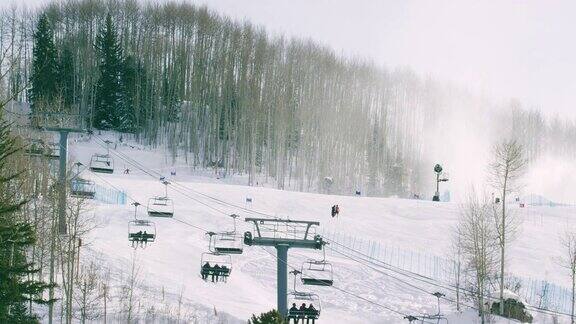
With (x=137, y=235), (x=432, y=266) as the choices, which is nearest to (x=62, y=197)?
(x=137, y=235)

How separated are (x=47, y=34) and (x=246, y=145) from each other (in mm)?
27294

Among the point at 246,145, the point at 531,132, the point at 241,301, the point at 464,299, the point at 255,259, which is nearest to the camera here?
the point at 241,301

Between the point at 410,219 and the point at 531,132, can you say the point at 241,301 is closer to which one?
the point at 410,219

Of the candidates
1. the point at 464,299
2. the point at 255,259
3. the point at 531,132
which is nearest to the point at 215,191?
the point at 255,259

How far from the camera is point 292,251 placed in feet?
138

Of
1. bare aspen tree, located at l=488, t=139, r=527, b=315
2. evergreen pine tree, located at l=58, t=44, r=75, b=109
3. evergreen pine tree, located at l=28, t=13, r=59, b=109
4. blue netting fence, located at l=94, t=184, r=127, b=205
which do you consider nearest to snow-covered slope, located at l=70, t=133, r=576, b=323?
blue netting fence, located at l=94, t=184, r=127, b=205

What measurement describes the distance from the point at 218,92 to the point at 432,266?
42.9 m

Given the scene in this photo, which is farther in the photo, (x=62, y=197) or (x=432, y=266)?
(x=432, y=266)

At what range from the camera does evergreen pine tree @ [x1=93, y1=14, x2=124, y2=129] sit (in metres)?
74.8

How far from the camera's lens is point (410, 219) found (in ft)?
170

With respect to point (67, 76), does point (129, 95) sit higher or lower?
lower

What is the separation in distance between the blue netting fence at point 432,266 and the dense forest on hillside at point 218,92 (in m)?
24.7

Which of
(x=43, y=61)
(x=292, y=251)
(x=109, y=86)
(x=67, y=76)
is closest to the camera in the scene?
(x=292, y=251)

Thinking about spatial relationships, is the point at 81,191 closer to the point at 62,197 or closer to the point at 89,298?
the point at 62,197
